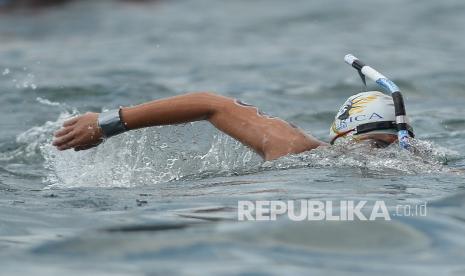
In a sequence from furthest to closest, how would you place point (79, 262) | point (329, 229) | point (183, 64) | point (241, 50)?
point (241, 50), point (183, 64), point (329, 229), point (79, 262)

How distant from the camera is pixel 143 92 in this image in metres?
12.4

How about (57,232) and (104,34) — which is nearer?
(57,232)

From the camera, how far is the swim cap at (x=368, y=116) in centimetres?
728

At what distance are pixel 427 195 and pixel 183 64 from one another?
937 centimetres

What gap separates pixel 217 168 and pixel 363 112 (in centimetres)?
131

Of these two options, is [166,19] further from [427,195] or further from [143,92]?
[427,195]

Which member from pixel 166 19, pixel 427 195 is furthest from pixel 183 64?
pixel 427 195

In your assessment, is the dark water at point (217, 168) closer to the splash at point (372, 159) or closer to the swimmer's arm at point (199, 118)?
the splash at point (372, 159)

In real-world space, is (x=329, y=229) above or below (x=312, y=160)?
below

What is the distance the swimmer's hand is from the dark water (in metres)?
0.34

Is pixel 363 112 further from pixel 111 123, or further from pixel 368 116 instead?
pixel 111 123

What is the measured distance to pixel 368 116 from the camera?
7.28 meters

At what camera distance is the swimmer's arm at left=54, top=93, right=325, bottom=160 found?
294 inches

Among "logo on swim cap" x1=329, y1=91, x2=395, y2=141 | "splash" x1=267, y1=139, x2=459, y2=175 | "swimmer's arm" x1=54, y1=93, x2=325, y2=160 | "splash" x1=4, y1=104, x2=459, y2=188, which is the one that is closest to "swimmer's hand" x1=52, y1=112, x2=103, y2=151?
"swimmer's arm" x1=54, y1=93, x2=325, y2=160
